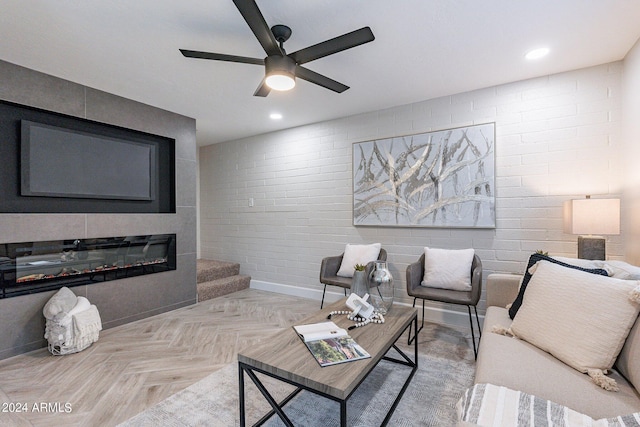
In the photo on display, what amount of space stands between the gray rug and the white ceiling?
2359mm

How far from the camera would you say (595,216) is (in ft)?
7.29

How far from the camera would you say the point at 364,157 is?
12.0ft

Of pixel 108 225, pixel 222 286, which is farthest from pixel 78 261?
pixel 222 286

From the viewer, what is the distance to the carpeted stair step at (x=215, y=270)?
14.0 ft

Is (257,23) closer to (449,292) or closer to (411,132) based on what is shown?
(411,132)

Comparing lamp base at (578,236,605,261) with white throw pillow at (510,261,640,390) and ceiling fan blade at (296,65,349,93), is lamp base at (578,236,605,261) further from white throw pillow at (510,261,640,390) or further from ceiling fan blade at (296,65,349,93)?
ceiling fan blade at (296,65,349,93)

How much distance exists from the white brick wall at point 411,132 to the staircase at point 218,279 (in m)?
0.19

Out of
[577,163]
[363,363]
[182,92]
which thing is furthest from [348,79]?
[363,363]

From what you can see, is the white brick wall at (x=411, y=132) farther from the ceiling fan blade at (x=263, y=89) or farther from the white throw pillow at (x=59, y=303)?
the white throw pillow at (x=59, y=303)

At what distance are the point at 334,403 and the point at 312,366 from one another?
0.62 meters

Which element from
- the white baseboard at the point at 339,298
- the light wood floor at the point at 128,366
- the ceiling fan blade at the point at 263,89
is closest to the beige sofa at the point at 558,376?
the white baseboard at the point at 339,298

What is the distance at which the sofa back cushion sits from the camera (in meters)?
1.19

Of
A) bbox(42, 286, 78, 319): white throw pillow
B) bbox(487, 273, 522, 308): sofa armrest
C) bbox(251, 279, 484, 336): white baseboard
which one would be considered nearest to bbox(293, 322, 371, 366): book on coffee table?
bbox(487, 273, 522, 308): sofa armrest

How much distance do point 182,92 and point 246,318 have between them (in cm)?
244
